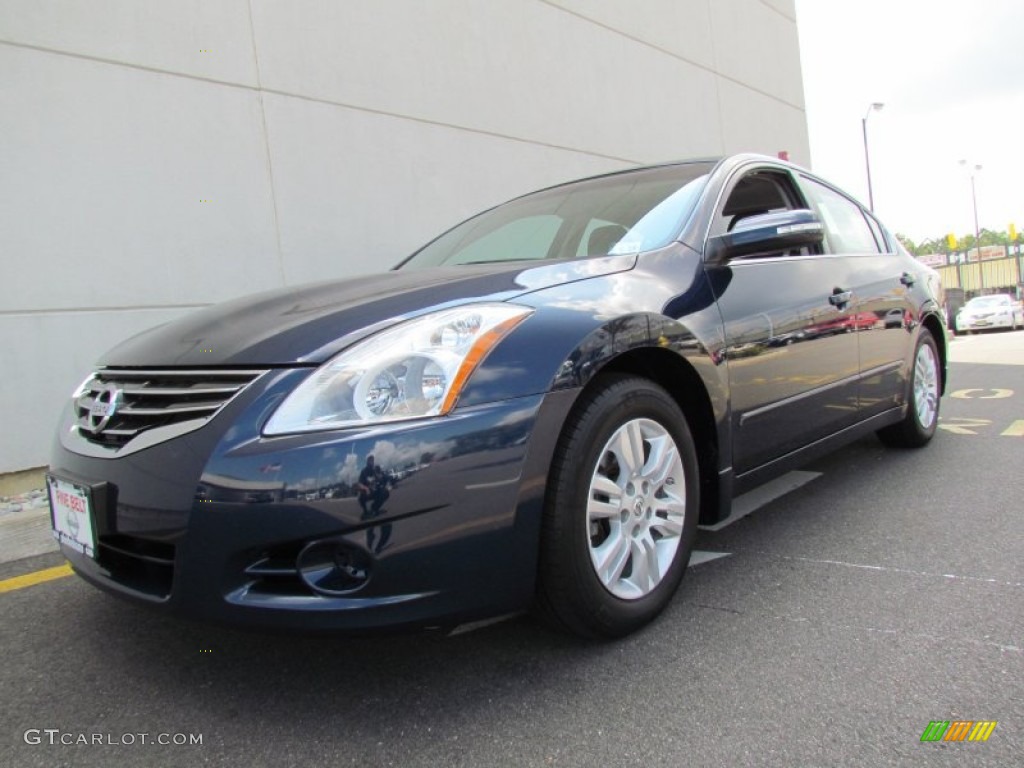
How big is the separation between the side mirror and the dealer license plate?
201 centimetres

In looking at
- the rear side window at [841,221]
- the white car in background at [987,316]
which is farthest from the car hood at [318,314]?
the white car in background at [987,316]

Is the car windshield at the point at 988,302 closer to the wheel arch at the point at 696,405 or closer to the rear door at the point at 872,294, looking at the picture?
the rear door at the point at 872,294

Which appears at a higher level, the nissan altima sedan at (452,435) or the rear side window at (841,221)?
the rear side window at (841,221)

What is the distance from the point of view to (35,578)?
2926mm

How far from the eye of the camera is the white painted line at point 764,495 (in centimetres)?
327

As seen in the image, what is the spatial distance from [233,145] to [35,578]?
3.75 m

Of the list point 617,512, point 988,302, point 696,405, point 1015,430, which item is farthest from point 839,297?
point 988,302

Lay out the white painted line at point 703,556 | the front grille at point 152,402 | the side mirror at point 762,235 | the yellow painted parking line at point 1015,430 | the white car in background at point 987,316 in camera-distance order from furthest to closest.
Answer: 1. the white car in background at point 987,316
2. the yellow painted parking line at point 1015,430
3. the white painted line at point 703,556
4. the side mirror at point 762,235
5. the front grille at point 152,402

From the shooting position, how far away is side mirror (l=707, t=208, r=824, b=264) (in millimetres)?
2539

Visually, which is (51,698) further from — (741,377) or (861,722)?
(741,377)

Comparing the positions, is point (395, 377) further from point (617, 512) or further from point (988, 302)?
point (988, 302)

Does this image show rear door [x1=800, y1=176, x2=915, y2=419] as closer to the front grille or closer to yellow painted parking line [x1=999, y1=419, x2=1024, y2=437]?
yellow painted parking line [x1=999, y1=419, x2=1024, y2=437]

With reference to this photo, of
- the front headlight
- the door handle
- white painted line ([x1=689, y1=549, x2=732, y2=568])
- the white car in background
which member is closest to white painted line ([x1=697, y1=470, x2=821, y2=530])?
white painted line ([x1=689, y1=549, x2=732, y2=568])

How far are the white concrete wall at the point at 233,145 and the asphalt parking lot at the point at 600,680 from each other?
9.07ft
